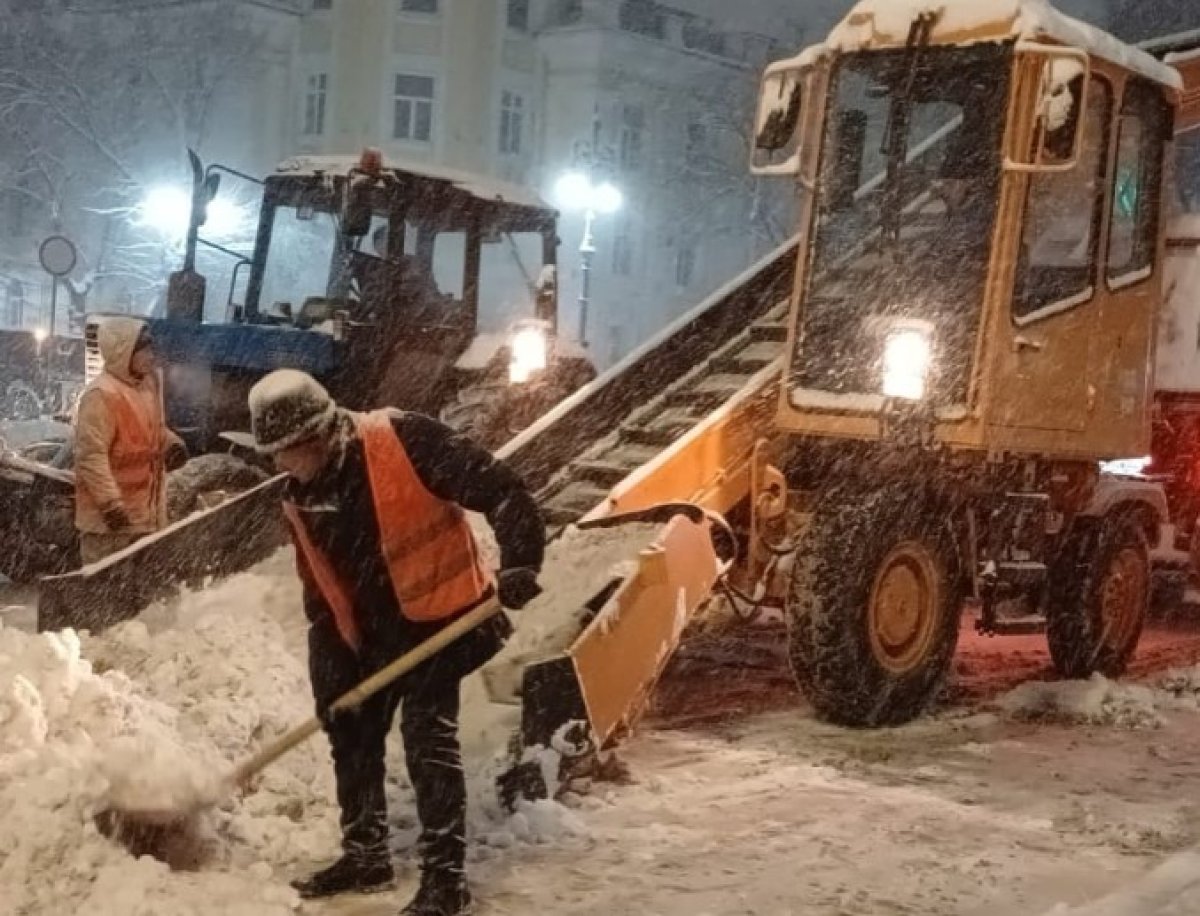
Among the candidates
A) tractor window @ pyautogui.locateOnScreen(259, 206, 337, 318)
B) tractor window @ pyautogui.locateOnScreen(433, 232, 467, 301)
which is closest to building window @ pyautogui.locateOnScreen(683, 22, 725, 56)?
tractor window @ pyautogui.locateOnScreen(433, 232, 467, 301)

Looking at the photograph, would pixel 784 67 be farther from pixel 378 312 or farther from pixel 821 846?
pixel 821 846

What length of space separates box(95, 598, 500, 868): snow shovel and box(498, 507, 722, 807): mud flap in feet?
2.96

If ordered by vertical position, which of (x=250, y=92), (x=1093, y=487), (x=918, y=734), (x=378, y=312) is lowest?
(x=918, y=734)

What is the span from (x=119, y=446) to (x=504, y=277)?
17.0 feet

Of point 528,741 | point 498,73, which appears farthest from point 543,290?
point 498,73

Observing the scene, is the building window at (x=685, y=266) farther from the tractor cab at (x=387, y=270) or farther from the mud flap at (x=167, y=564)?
the mud flap at (x=167, y=564)

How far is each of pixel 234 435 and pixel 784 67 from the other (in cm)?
377

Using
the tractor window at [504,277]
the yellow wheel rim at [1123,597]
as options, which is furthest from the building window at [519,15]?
the yellow wheel rim at [1123,597]

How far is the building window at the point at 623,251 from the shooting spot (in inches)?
1594

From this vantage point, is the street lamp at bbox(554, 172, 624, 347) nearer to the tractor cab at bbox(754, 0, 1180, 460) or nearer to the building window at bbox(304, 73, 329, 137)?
the building window at bbox(304, 73, 329, 137)

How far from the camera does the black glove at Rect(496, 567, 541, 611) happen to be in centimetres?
A: 472

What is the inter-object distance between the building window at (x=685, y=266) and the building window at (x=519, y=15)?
6.91m

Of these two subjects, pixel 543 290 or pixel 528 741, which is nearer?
pixel 528 741

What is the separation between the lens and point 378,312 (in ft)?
31.7
